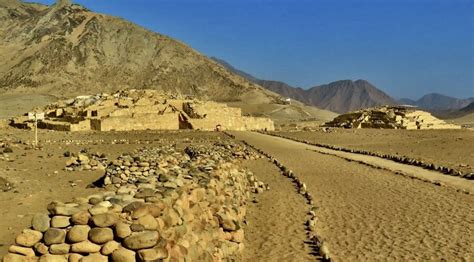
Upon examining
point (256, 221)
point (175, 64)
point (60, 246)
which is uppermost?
point (175, 64)

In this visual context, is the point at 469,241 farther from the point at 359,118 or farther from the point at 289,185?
the point at 359,118

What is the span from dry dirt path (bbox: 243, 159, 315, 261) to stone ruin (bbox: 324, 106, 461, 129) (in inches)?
1122

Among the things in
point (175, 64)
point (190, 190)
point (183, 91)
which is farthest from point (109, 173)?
point (175, 64)

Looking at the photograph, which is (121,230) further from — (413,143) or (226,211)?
(413,143)

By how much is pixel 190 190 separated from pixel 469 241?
14.6ft

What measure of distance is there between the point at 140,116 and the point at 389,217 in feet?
87.8

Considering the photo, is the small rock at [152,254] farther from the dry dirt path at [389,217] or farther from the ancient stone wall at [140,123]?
the ancient stone wall at [140,123]

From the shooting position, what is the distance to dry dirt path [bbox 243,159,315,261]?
750cm

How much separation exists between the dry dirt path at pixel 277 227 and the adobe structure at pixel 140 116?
21.2m

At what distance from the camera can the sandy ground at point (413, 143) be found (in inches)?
767

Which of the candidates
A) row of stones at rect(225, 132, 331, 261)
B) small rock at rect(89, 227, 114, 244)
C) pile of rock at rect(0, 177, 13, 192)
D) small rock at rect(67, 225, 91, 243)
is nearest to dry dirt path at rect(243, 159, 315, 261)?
row of stones at rect(225, 132, 331, 261)

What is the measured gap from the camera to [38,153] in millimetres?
18625

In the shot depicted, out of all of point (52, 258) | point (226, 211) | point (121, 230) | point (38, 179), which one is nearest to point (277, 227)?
point (226, 211)

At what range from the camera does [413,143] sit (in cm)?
2622
